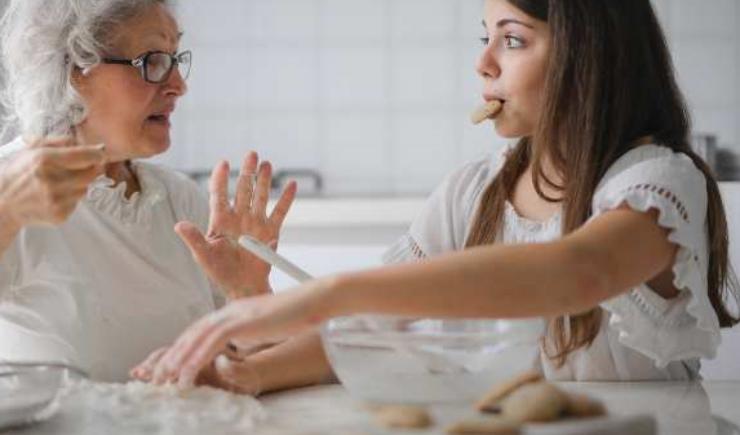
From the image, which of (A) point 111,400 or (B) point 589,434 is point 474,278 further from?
(A) point 111,400

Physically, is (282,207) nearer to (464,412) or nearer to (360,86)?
(464,412)

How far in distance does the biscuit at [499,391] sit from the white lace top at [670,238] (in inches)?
16.4

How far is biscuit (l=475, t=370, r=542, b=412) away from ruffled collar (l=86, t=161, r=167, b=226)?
1.08 m

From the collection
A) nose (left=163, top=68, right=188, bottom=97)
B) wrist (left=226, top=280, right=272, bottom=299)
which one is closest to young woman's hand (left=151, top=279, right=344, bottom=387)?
wrist (left=226, top=280, right=272, bottom=299)

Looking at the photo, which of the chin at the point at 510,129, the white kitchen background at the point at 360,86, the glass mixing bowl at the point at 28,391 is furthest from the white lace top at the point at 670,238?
the white kitchen background at the point at 360,86

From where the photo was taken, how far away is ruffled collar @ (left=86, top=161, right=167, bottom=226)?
1.83m

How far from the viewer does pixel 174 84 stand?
73.7 inches

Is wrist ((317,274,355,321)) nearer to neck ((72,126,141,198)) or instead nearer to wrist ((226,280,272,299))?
wrist ((226,280,272,299))

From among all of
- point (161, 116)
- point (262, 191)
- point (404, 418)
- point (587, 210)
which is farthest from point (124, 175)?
point (404, 418)

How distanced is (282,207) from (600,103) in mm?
493

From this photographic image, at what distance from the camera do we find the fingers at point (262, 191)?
5.31 feet

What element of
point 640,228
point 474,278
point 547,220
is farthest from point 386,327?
point 547,220

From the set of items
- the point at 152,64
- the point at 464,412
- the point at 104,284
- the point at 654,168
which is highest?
the point at 152,64

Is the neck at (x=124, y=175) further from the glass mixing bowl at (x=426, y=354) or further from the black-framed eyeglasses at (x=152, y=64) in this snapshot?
the glass mixing bowl at (x=426, y=354)
